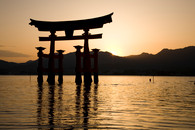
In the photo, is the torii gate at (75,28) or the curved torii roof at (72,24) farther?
the torii gate at (75,28)

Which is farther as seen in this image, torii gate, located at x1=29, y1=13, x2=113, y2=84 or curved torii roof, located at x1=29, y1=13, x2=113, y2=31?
torii gate, located at x1=29, y1=13, x2=113, y2=84

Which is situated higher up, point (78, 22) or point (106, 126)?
point (78, 22)

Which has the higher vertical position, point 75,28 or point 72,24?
point 72,24

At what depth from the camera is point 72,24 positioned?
107 ft

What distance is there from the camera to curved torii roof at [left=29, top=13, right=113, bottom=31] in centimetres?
2989

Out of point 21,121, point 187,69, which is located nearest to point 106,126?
point 21,121

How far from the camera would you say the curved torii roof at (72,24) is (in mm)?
29891

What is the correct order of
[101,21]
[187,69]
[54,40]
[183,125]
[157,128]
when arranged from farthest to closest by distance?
[187,69]
[54,40]
[101,21]
[183,125]
[157,128]

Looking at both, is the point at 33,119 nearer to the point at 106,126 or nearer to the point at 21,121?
the point at 21,121

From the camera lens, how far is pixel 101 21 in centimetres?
2989

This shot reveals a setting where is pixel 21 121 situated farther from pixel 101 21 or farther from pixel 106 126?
pixel 101 21

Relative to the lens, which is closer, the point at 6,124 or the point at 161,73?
the point at 6,124

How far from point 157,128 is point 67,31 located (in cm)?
2682

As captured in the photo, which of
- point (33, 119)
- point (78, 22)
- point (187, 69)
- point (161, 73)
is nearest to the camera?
point (33, 119)
